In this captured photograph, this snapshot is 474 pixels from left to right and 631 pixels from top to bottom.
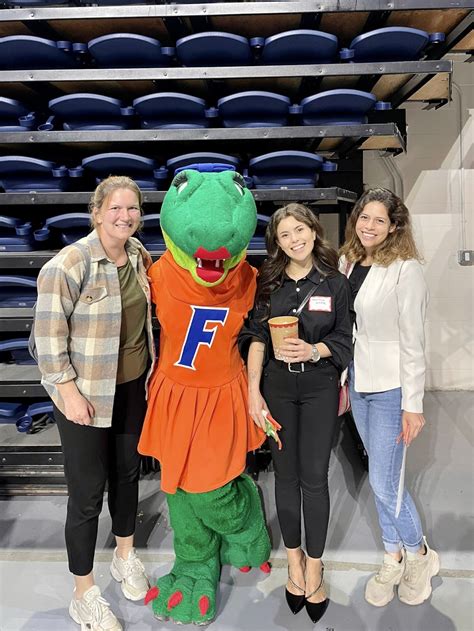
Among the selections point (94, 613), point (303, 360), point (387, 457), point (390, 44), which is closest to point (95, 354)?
point (303, 360)

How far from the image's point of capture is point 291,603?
5.32 ft

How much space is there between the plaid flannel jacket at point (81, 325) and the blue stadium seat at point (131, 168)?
0.87 metres

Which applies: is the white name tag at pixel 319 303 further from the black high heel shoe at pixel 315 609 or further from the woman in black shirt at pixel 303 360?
the black high heel shoe at pixel 315 609

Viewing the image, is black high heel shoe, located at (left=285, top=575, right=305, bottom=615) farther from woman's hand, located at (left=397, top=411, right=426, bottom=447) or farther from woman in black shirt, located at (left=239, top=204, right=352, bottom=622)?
woman's hand, located at (left=397, top=411, right=426, bottom=447)

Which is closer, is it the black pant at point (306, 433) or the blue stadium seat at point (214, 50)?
the black pant at point (306, 433)

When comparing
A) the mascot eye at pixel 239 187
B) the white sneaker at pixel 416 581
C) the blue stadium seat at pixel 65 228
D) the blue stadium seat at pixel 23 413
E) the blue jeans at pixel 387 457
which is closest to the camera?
the mascot eye at pixel 239 187

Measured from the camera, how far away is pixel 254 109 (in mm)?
2154

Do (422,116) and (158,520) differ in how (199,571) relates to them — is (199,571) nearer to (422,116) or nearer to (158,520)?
(158,520)

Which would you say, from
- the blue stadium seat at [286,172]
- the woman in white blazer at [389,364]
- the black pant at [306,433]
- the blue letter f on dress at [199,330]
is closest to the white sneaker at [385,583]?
the woman in white blazer at [389,364]

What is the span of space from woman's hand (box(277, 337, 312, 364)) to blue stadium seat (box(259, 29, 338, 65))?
56.6 inches

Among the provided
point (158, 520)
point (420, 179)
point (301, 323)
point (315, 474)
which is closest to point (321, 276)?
point (301, 323)

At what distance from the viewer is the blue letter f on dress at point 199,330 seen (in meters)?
1.50

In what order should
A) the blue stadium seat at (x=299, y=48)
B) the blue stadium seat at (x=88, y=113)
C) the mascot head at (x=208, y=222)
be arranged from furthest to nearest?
1. the blue stadium seat at (x=88, y=113)
2. the blue stadium seat at (x=299, y=48)
3. the mascot head at (x=208, y=222)

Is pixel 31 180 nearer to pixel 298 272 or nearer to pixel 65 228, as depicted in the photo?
pixel 65 228
